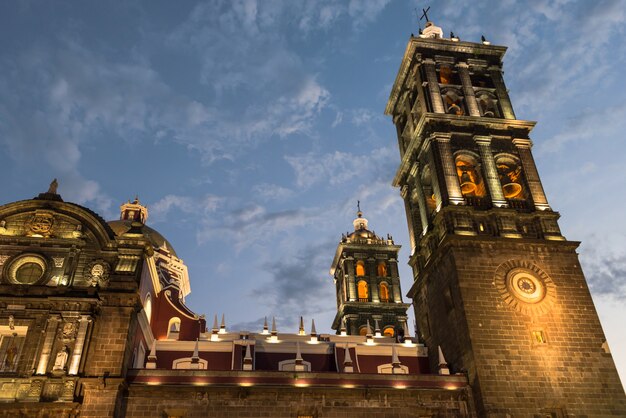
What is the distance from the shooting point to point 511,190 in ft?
121

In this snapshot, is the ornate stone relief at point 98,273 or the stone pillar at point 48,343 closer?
the stone pillar at point 48,343

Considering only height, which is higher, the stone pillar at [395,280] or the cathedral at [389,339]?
the stone pillar at [395,280]

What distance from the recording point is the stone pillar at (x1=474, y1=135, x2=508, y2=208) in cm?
3431

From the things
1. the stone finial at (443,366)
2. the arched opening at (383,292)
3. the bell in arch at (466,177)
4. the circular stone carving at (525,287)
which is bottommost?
the stone finial at (443,366)

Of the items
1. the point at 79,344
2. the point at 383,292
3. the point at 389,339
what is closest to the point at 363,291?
the point at 383,292

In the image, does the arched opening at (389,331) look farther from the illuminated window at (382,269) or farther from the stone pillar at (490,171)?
the stone pillar at (490,171)

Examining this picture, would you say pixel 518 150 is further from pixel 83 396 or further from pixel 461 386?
pixel 83 396

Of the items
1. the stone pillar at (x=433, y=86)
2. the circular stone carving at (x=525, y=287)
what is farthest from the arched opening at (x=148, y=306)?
the stone pillar at (x=433, y=86)

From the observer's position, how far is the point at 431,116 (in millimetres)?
37344

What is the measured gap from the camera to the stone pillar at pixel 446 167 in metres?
34.0

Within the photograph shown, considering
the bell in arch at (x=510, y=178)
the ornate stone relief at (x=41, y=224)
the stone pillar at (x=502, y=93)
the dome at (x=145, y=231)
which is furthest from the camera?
the dome at (x=145, y=231)

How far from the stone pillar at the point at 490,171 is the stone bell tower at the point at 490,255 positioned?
0.07 metres

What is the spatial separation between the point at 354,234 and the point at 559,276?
29468 mm

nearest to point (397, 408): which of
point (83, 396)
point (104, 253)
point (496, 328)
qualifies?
point (496, 328)
